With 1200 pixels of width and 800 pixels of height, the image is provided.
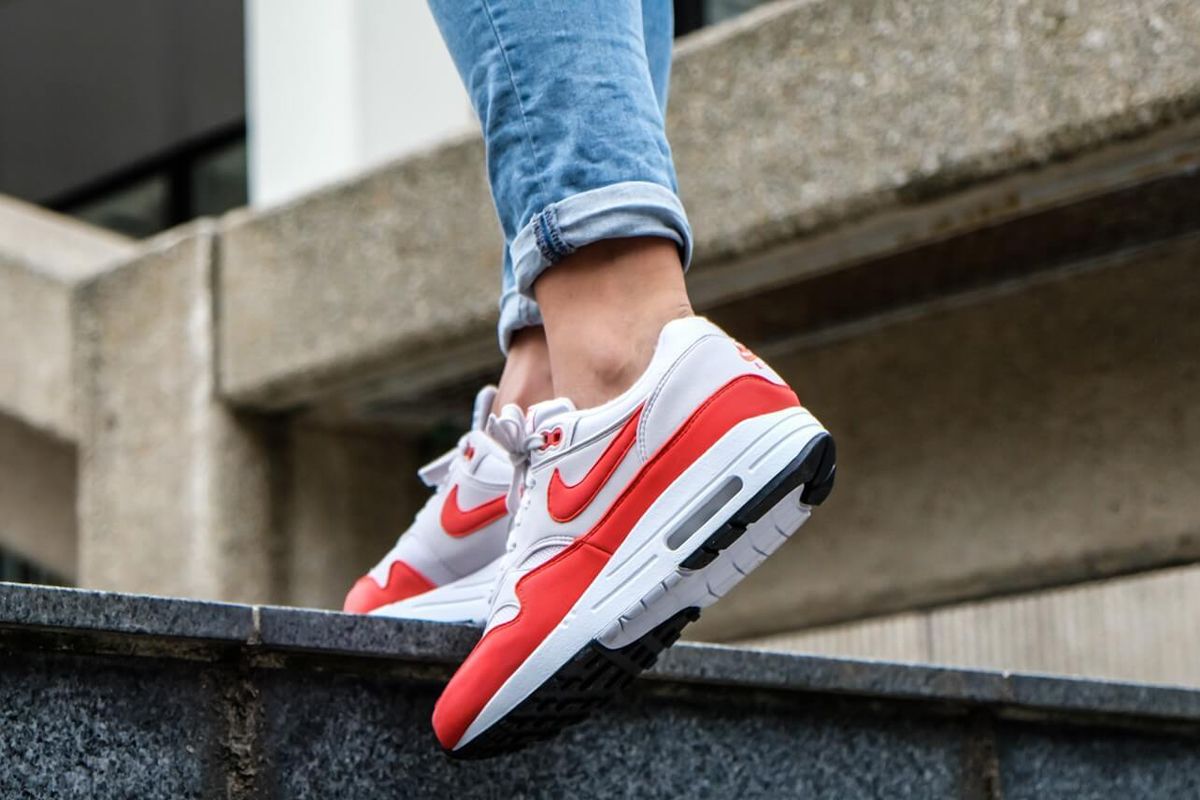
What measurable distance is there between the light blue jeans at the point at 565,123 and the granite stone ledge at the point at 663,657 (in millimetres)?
405

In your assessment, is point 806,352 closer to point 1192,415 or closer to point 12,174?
point 1192,415

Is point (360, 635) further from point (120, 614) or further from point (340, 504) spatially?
point (340, 504)

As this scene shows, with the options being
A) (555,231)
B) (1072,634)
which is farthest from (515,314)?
(1072,634)

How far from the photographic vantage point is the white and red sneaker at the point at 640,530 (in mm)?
1509

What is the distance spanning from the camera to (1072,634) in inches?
480

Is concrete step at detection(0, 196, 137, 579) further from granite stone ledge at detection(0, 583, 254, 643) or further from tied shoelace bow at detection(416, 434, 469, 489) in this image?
granite stone ledge at detection(0, 583, 254, 643)

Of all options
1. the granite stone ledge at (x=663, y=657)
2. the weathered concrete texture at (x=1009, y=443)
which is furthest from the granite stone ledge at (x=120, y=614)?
the weathered concrete texture at (x=1009, y=443)

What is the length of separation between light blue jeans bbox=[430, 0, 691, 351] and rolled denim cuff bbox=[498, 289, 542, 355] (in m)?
0.24

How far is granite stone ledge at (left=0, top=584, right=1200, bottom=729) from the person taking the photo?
1412mm

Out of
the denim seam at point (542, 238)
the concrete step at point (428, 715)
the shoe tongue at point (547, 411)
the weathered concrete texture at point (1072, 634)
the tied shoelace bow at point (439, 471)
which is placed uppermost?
the denim seam at point (542, 238)

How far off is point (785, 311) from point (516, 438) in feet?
6.87

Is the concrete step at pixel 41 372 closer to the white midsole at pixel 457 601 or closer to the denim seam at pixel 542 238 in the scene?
the white midsole at pixel 457 601

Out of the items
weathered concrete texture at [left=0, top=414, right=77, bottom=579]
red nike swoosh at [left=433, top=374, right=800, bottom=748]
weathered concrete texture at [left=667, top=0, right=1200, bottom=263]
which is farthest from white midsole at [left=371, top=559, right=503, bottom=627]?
weathered concrete texture at [left=0, top=414, right=77, bottom=579]

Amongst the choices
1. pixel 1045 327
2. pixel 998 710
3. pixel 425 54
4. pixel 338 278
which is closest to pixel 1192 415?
pixel 1045 327
